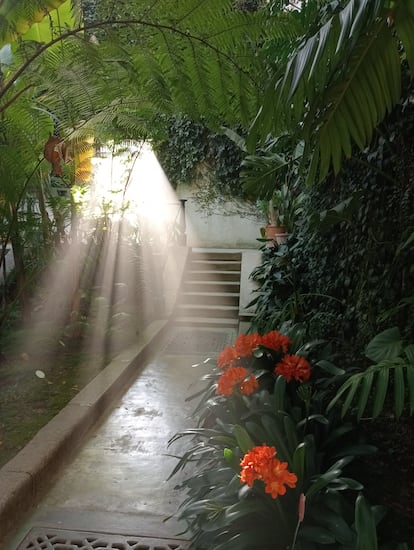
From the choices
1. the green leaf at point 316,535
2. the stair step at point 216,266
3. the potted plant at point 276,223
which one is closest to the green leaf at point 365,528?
the green leaf at point 316,535

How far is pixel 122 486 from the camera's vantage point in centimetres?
241

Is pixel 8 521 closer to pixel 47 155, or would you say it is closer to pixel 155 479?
pixel 155 479

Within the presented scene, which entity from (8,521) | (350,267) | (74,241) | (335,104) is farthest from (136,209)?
(335,104)

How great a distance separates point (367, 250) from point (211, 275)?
5406 millimetres

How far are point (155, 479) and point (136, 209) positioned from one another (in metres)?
4.60

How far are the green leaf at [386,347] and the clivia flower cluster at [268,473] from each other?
1.80ft

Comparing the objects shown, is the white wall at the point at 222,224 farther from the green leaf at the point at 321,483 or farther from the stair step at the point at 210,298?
the green leaf at the point at 321,483

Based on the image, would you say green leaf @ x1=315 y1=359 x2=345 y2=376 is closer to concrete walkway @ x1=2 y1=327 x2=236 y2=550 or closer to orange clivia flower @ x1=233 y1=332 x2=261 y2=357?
orange clivia flower @ x1=233 y1=332 x2=261 y2=357

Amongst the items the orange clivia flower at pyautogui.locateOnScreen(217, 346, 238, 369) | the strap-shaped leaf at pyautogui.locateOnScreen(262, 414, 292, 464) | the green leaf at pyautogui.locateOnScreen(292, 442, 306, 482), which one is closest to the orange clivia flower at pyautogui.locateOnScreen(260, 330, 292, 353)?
the orange clivia flower at pyautogui.locateOnScreen(217, 346, 238, 369)

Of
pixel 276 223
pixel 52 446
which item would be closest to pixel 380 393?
pixel 52 446

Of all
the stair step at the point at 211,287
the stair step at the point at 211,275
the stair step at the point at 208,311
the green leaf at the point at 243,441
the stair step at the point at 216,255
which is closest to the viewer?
the green leaf at the point at 243,441

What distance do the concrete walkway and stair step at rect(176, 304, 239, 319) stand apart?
2.83 m

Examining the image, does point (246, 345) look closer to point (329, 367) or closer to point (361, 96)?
point (329, 367)

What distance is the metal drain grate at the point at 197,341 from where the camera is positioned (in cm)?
523
